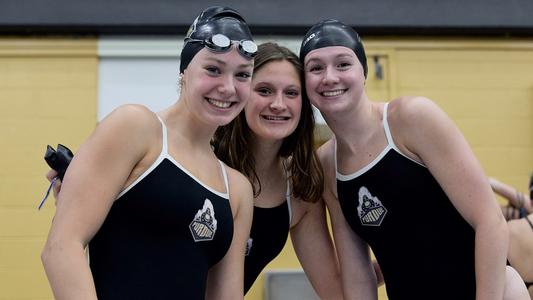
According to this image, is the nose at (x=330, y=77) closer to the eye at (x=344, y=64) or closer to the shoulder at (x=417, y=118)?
the eye at (x=344, y=64)

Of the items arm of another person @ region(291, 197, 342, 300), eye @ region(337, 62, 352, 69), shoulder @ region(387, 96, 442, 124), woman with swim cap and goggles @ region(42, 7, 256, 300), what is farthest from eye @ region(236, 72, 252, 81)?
arm of another person @ region(291, 197, 342, 300)

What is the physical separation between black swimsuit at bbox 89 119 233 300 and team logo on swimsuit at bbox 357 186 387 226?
94 centimetres

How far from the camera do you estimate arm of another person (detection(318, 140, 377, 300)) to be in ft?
12.3

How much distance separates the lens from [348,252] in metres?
3.78

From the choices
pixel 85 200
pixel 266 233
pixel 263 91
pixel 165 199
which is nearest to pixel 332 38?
pixel 263 91

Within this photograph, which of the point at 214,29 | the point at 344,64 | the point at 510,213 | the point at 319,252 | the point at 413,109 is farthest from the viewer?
the point at 510,213

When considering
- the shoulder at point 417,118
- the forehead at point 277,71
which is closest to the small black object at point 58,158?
the forehead at point 277,71

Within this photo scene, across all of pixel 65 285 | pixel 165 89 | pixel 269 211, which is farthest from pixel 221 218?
pixel 165 89

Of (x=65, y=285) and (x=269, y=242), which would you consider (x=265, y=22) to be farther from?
(x=65, y=285)

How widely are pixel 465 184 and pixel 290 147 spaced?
4.03 feet

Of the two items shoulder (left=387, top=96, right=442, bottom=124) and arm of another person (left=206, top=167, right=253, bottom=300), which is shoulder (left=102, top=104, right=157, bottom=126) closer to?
arm of another person (left=206, top=167, right=253, bottom=300)

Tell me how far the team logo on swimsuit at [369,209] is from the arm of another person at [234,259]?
25.4 inches

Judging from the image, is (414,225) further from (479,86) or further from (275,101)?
(479,86)

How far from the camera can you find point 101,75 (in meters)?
7.06
